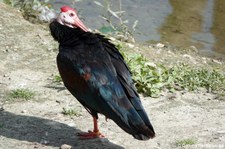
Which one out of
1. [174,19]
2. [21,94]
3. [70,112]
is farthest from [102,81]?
[174,19]

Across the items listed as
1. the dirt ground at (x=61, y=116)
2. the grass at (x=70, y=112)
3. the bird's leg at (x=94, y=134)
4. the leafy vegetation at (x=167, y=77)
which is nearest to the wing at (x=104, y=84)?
the bird's leg at (x=94, y=134)

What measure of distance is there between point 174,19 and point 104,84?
5817 millimetres

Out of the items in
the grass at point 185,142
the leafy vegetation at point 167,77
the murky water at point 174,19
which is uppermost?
the grass at point 185,142

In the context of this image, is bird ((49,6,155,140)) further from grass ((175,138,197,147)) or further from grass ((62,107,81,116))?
grass ((175,138,197,147))

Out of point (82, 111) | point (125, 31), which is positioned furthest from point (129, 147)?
point (125, 31)

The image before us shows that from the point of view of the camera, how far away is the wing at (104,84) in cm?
585

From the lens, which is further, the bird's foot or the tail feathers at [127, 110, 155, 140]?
the bird's foot

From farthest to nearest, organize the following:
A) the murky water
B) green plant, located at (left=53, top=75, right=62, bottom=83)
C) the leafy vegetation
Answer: the murky water
green plant, located at (left=53, top=75, right=62, bottom=83)
the leafy vegetation

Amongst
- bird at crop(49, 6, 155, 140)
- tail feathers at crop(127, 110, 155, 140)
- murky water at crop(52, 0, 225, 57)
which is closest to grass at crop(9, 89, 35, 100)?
bird at crop(49, 6, 155, 140)

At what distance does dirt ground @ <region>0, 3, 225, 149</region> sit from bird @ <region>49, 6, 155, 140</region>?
0.26 m

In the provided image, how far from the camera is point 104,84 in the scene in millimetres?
6051

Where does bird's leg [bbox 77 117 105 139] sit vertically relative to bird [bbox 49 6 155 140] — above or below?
below

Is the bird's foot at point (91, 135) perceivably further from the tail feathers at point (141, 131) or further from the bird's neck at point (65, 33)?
the bird's neck at point (65, 33)

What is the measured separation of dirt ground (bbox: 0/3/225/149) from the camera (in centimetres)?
635
